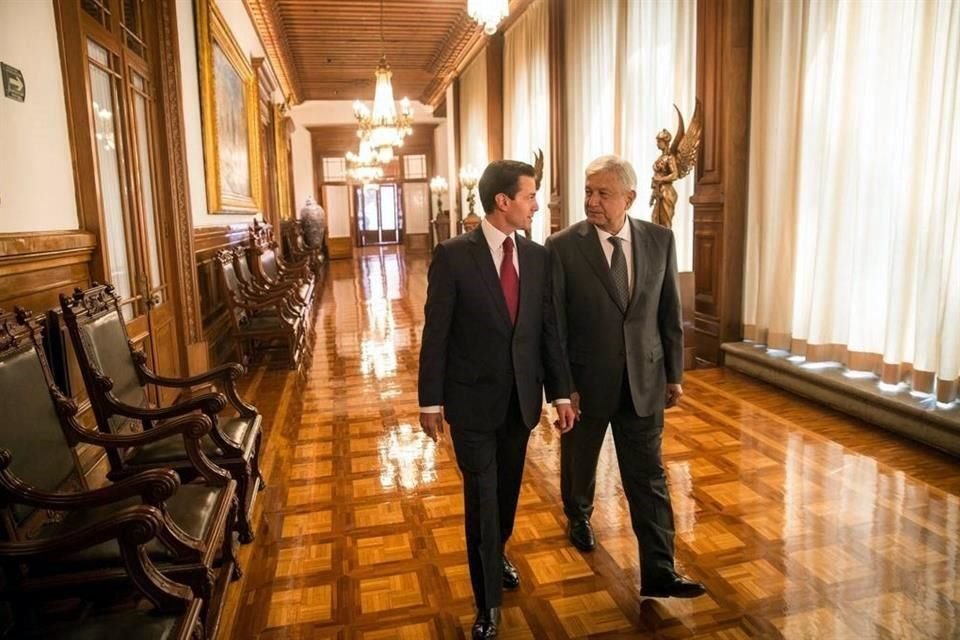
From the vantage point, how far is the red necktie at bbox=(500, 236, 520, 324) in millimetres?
2018

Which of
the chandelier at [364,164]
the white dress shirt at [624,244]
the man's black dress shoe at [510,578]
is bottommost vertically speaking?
the man's black dress shoe at [510,578]

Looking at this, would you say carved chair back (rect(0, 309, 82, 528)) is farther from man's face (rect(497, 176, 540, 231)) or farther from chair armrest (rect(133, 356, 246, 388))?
man's face (rect(497, 176, 540, 231))

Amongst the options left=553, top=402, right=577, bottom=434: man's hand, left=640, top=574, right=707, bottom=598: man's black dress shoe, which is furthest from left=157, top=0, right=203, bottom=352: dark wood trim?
left=640, top=574, right=707, bottom=598: man's black dress shoe

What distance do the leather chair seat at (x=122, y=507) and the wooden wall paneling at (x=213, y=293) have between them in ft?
11.6

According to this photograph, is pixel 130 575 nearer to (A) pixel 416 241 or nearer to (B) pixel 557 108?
(B) pixel 557 108

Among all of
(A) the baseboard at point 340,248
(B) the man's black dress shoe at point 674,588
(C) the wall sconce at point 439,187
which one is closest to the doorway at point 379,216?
(A) the baseboard at point 340,248

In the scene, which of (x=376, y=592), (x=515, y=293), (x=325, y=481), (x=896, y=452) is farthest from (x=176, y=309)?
(x=896, y=452)

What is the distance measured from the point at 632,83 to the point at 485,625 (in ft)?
20.6

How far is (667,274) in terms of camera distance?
90.7 inches

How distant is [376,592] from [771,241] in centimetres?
402

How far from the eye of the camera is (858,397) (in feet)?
13.1

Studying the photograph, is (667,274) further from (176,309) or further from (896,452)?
(176,309)

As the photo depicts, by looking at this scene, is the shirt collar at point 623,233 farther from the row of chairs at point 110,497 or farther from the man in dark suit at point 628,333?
the row of chairs at point 110,497

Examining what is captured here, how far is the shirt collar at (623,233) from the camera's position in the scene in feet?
7.44
